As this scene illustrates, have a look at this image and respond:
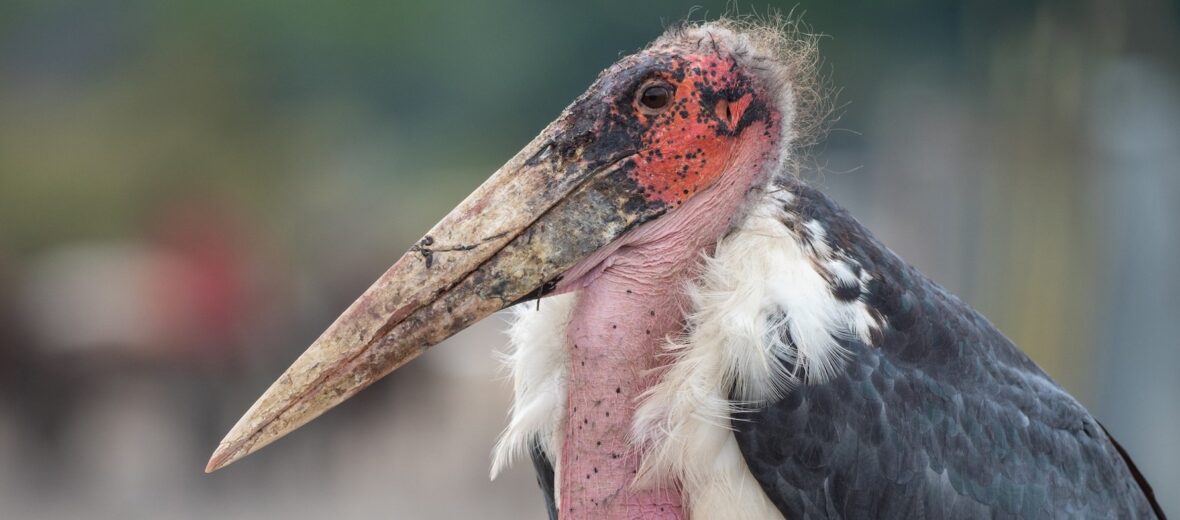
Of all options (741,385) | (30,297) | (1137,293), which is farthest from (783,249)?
(30,297)

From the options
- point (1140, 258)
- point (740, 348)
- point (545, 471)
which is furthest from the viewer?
point (1140, 258)

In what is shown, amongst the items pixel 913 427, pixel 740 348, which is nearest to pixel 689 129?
pixel 740 348

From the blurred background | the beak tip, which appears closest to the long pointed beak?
the beak tip

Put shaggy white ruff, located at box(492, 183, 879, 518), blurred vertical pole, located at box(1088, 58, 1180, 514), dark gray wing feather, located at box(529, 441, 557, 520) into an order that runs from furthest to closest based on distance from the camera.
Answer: blurred vertical pole, located at box(1088, 58, 1180, 514), dark gray wing feather, located at box(529, 441, 557, 520), shaggy white ruff, located at box(492, 183, 879, 518)

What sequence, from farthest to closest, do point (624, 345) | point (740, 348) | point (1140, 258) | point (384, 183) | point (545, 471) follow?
point (384, 183), point (1140, 258), point (545, 471), point (624, 345), point (740, 348)

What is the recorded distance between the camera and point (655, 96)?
2.02 meters

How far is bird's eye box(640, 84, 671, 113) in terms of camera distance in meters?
2.02

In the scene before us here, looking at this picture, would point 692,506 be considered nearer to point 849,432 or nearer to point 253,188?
point 849,432

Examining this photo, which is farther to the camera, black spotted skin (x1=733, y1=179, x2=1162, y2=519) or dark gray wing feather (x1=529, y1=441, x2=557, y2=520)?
dark gray wing feather (x1=529, y1=441, x2=557, y2=520)

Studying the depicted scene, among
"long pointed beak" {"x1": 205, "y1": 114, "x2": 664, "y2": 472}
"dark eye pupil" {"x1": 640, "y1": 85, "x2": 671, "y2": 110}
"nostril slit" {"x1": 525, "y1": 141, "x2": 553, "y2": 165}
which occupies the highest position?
"dark eye pupil" {"x1": 640, "y1": 85, "x2": 671, "y2": 110}

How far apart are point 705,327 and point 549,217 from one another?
0.31 m

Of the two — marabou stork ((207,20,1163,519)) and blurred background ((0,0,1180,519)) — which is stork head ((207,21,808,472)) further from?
blurred background ((0,0,1180,519))

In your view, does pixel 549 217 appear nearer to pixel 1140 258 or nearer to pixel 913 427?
pixel 913 427

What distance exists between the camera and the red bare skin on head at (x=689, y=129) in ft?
6.63
